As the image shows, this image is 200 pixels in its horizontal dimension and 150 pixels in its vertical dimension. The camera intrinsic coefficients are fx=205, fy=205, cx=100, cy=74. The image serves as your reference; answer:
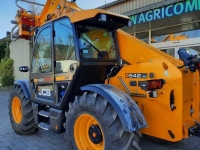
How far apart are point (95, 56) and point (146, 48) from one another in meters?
0.85

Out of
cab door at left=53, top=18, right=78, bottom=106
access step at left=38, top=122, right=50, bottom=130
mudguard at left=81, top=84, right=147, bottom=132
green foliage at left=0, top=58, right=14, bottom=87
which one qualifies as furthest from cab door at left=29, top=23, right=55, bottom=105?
green foliage at left=0, top=58, right=14, bottom=87

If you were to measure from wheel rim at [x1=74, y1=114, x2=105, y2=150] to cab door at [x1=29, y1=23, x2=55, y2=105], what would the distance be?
2.93 ft

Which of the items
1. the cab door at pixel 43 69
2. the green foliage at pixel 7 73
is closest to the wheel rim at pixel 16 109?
the cab door at pixel 43 69

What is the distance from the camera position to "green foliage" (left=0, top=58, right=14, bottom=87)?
1642 cm

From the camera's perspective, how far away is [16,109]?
203 inches

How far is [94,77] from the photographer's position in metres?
3.51

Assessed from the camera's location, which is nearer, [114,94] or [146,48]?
[114,94]

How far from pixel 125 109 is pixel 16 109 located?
359 cm

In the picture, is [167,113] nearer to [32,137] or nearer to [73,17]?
[73,17]

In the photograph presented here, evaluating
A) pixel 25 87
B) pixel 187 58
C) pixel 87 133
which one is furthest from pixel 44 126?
pixel 187 58

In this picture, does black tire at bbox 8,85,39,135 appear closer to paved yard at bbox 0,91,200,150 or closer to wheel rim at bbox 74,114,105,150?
paved yard at bbox 0,91,200,150

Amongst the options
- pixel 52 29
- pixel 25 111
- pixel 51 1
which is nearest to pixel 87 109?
pixel 52 29

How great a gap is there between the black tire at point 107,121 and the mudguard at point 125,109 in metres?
0.09

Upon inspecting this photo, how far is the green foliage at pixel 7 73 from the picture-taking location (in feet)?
53.9
